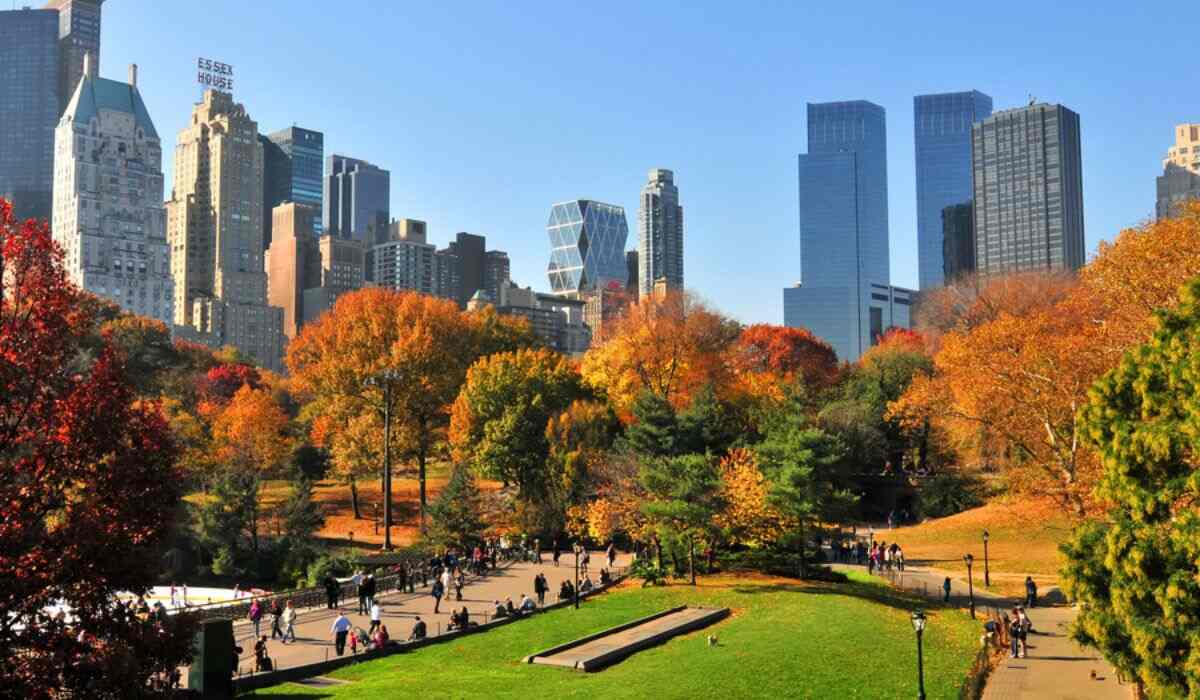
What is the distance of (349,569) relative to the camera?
173 ft

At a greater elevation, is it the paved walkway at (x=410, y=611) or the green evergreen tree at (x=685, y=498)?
the green evergreen tree at (x=685, y=498)

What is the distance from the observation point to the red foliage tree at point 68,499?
1262 centimetres

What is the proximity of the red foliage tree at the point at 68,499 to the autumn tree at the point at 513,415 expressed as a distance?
1903 inches

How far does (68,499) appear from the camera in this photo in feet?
45.2

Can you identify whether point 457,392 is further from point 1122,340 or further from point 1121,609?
point 1121,609

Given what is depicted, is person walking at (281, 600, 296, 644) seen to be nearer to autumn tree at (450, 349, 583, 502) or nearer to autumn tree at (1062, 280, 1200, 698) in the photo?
autumn tree at (1062, 280, 1200, 698)

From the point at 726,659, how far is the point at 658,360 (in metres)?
44.2

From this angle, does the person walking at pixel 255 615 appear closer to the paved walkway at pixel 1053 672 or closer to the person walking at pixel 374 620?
the person walking at pixel 374 620

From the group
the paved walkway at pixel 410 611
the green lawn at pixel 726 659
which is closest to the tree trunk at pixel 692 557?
the green lawn at pixel 726 659

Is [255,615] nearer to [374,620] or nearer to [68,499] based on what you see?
[374,620]

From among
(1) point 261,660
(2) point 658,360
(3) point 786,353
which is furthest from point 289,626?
(3) point 786,353

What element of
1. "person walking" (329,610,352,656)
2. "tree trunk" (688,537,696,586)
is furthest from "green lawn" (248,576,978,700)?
"tree trunk" (688,537,696,586)

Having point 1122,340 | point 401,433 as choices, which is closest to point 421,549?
point 401,433

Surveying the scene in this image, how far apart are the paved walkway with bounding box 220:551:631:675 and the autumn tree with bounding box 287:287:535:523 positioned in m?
21.3
